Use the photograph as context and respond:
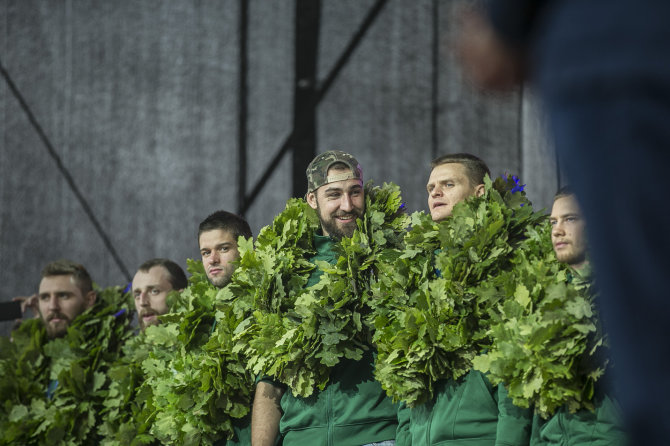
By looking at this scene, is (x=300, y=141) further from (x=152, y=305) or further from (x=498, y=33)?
(x=498, y=33)

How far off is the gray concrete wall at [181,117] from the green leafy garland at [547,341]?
104 inches

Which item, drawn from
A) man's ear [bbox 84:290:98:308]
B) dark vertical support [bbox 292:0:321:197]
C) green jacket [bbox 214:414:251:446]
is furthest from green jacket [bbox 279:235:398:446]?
dark vertical support [bbox 292:0:321:197]

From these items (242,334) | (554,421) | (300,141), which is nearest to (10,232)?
(300,141)

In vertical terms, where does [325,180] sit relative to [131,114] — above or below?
below

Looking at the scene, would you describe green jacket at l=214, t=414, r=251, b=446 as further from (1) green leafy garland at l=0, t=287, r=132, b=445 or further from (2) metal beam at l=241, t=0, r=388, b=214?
(2) metal beam at l=241, t=0, r=388, b=214

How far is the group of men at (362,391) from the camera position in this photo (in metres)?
3.21

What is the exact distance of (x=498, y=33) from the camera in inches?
26.7

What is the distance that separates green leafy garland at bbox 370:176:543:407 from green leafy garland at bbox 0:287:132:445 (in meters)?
2.24

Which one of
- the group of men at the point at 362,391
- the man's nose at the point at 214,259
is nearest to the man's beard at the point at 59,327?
the group of men at the point at 362,391

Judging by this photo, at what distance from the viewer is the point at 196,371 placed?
4.20 metres

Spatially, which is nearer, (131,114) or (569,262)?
(569,262)

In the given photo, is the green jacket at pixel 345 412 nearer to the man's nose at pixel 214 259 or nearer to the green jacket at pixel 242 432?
the green jacket at pixel 242 432

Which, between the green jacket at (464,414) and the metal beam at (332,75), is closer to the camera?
the green jacket at (464,414)

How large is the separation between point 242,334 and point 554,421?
1452mm
